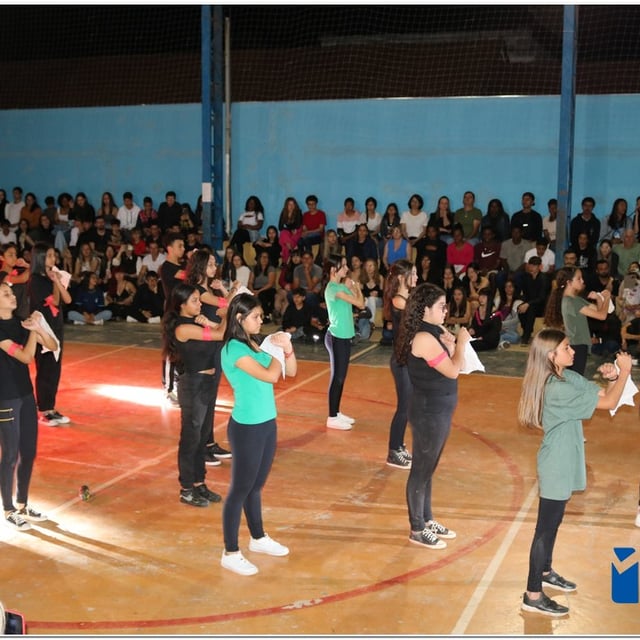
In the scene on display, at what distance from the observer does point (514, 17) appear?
18719mm

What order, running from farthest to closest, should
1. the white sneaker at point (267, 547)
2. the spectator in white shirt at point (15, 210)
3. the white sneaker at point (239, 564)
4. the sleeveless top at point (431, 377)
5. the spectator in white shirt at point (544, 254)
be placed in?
the spectator in white shirt at point (15, 210)
the spectator in white shirt at point (544, 254)
the white sneaker at point (267, 547)
the sleeveless top at point (431, 377)
the white sneaker at point (239, 564)

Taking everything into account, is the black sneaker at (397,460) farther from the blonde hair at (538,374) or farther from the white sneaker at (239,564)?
the blonde hair at (538,374)

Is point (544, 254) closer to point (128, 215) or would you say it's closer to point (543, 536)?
point (128, 215)

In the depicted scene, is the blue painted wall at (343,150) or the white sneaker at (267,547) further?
the blue painted wall at (343,150)

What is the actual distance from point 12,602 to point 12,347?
5.60ft

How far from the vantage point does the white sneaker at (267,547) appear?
6199mm

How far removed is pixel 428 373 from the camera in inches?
239

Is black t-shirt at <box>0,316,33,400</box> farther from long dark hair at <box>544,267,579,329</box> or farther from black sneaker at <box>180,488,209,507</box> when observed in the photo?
long dark hair at <box>544,267,579,329</box>

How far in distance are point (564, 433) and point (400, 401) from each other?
2730 millimetres

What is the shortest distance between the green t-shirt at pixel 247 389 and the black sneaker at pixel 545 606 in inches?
73.3

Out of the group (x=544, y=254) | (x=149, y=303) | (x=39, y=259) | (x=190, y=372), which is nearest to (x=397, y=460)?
(x=190, y=372)

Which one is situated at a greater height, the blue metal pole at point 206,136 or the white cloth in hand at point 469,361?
the blue metal pole at point 206,136

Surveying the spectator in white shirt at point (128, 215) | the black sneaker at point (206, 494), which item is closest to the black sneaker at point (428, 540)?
the black sneaker at point (206, 494)

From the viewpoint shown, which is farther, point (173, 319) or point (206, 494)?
point (206, 494)
